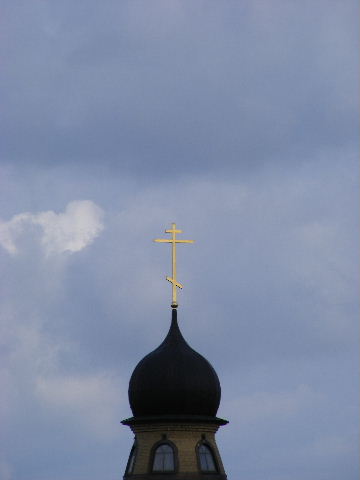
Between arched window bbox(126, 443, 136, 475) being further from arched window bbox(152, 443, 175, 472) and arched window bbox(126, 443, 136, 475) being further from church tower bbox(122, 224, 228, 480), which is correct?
arched window bbox(152, 443, 175, 472)

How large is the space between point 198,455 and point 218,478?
3.34 feet

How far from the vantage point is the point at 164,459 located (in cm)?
5906

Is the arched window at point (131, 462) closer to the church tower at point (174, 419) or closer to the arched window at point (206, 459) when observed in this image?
the church tower at point (174, 419)

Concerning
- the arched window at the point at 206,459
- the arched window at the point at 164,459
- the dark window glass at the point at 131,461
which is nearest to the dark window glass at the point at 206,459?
the arched window at the point at 206,459

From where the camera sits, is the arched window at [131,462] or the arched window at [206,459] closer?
the arched window at [206,459]

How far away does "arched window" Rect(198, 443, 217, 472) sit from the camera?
5916 cm

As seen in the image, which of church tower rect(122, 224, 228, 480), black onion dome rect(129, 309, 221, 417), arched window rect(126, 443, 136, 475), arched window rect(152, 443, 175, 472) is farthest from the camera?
arched window rect(126, 443, 136, 475)

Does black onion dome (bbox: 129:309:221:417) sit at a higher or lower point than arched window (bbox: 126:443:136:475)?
higher

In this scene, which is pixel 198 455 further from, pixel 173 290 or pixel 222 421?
pixel 173 290

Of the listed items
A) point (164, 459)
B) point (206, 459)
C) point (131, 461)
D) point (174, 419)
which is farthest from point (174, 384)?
point (131, 461)

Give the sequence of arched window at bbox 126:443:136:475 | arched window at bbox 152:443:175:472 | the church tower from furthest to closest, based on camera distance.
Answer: arched window at bbox 126:443:136:475, the church tower, arched window at bbox 152:443:175:472

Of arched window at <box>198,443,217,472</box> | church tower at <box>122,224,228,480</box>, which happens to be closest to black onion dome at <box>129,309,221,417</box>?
church tower at <box>122,224,228,480</box>

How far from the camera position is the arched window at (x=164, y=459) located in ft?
193

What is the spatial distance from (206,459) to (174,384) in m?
2.75
